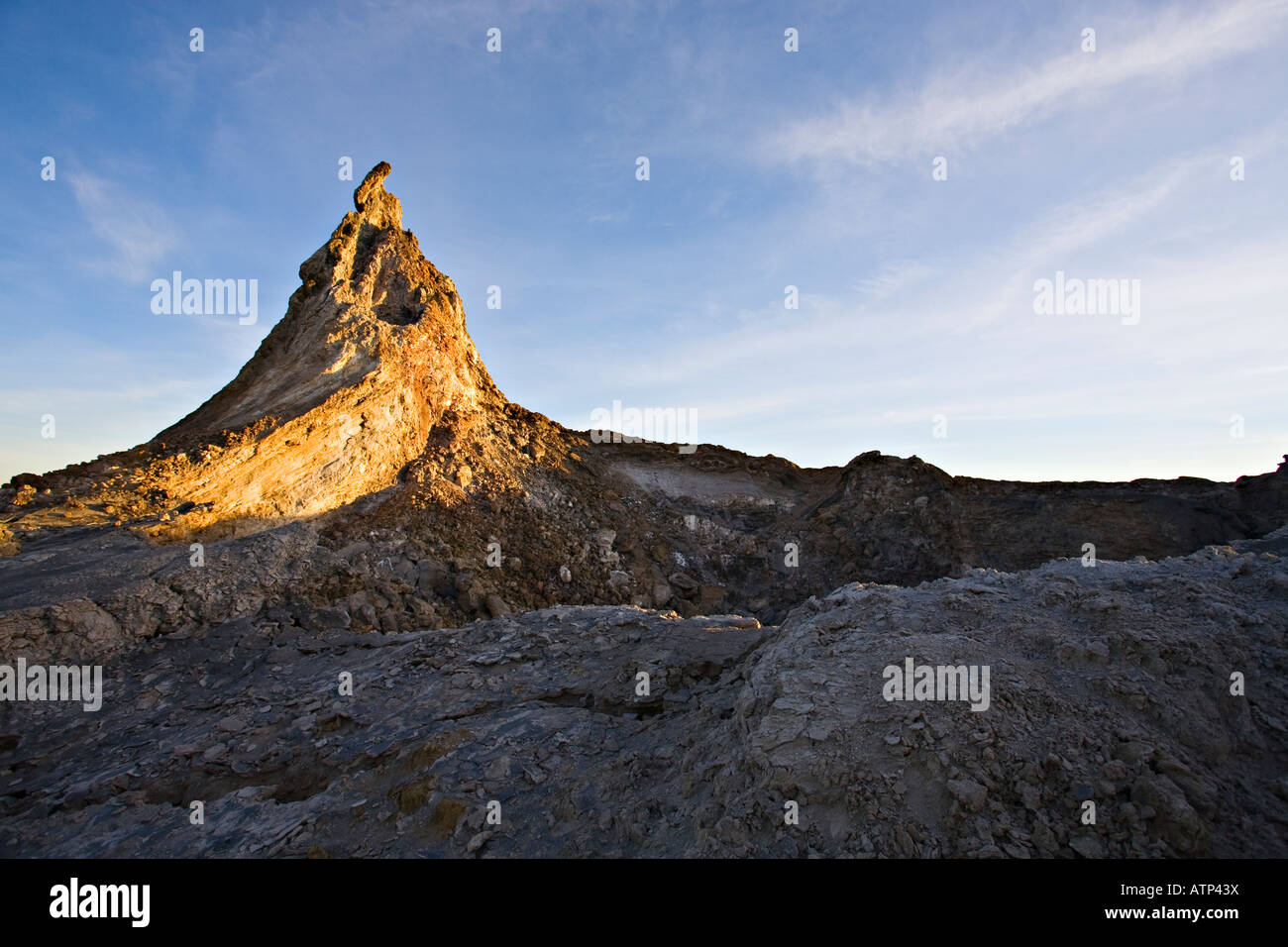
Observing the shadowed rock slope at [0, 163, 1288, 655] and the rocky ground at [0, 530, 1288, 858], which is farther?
the shadowed rock slope at [0, 163, 1288, 655]

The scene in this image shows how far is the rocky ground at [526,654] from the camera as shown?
3.98 metres

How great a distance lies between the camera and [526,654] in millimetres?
7727

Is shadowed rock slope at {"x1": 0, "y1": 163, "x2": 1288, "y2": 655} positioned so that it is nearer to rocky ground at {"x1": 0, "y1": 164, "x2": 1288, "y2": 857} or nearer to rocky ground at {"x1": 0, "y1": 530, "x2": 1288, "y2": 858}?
rocky ground at {"x1": 0, "y1": 164, "x2": 1288, "y2": 857}

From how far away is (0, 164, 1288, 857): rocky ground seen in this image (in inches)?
157

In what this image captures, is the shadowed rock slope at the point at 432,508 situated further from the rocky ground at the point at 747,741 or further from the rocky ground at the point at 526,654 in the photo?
the rocky ground at the point at 747,741

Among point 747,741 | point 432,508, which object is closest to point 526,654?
point 747,741

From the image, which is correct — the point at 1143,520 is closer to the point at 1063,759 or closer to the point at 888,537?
the point at 888,537

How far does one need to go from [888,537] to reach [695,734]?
44.9 feet

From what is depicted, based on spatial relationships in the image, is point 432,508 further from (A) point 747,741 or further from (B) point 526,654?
(A) point 747,741

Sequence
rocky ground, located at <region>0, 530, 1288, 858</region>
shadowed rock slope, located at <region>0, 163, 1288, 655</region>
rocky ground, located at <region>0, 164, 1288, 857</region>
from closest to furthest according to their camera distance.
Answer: rocky ground, located at <region>0, 530, 1288, 858</region>
rocky ground, located at <region>0, 164, 1288, 857</region>
shadowed rock slope, located at <region>0, 163, 1288, 655</region>

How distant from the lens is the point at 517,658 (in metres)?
7.66

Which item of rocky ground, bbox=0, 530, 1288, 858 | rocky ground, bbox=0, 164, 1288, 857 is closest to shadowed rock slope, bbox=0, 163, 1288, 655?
rocky ground, bbox=0, 164, 1288, 857

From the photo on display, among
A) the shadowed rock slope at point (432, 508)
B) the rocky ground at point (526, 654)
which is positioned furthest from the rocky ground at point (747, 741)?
the shadowed rock slope at point (432, 508)

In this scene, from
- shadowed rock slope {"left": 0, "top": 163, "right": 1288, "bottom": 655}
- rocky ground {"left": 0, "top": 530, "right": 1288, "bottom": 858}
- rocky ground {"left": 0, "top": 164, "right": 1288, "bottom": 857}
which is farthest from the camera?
shadowed rock slope {"left": 0, "top": 163, "right": 1288, "bottom": 655}
